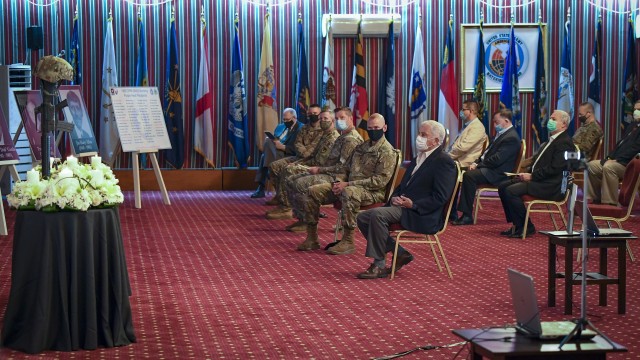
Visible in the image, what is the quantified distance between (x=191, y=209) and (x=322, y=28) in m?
3.97

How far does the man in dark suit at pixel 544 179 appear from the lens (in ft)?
32.6

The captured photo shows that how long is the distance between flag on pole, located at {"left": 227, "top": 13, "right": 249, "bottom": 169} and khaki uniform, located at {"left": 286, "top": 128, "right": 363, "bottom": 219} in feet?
15.6

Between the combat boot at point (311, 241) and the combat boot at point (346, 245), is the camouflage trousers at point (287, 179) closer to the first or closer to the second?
the combat boot at point (311, 241)

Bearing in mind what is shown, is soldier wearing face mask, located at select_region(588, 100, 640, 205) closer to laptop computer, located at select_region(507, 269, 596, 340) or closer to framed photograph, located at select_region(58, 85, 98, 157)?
framed photograph, located at select_region(58, 85, 98, 157)

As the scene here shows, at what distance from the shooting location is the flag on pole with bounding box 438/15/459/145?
1501 centimetres

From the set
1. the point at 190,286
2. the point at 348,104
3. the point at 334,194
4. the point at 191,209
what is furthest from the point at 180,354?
→ the point at 348,104

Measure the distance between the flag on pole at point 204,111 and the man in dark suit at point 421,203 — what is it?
745 cm

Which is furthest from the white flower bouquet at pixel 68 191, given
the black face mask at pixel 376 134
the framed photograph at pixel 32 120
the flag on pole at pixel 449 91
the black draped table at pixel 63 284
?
the flag on pole at pixel 449 91

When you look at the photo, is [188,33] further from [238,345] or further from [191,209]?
[238,345]

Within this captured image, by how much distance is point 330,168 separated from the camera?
1009 cm

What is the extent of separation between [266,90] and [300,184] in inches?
201

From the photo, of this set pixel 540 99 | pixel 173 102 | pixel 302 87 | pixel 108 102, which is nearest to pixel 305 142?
pixel 302 87

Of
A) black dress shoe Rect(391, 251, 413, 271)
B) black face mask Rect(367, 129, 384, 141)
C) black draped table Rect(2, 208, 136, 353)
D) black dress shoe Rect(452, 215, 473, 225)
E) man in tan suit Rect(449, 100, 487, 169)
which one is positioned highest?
black face mask Rect(367, 129, 384, 141)

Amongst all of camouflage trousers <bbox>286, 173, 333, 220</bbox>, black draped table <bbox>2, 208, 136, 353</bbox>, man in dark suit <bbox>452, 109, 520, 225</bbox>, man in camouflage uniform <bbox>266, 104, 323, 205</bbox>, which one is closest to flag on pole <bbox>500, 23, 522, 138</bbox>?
man in dark suit <bbox>452, 109, 520, 225</bbox>
